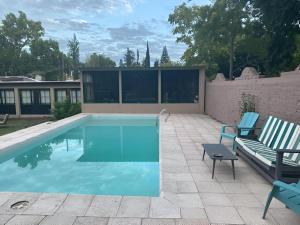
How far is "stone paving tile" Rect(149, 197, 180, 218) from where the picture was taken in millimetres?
3109

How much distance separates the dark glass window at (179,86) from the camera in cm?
1529

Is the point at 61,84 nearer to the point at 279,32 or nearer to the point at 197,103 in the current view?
the point at 197,103

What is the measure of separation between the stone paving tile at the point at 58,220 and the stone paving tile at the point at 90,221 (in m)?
0.08

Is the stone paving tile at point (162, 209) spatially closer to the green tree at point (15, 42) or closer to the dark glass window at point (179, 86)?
the dark glass window at point (179, 86)

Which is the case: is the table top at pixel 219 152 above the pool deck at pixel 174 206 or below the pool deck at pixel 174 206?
above

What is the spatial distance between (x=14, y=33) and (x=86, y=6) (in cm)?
1906

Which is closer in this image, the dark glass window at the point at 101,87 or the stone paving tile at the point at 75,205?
the stone paving tile at the point at 75,205

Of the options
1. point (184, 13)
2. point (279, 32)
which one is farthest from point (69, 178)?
point (184, 13)

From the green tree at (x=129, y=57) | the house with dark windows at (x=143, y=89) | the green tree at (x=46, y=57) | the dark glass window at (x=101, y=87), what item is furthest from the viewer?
the green tree at (x=129, y=57)

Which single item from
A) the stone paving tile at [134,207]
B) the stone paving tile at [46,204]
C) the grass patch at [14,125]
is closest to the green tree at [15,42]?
the grass patch at [14,125]

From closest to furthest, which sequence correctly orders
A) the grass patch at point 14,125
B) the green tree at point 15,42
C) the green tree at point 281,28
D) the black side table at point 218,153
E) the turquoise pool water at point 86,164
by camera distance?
the black side table at point 218,153 < the turquoise pool water at point 86,164 < the green tree at point 281,28 < the grass patch at point 14,125 < the green tree at point 15,42

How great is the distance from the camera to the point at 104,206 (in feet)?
10.9

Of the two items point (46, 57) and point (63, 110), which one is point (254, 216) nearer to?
point (63, 110)

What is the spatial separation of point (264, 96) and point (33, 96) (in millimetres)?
16252
